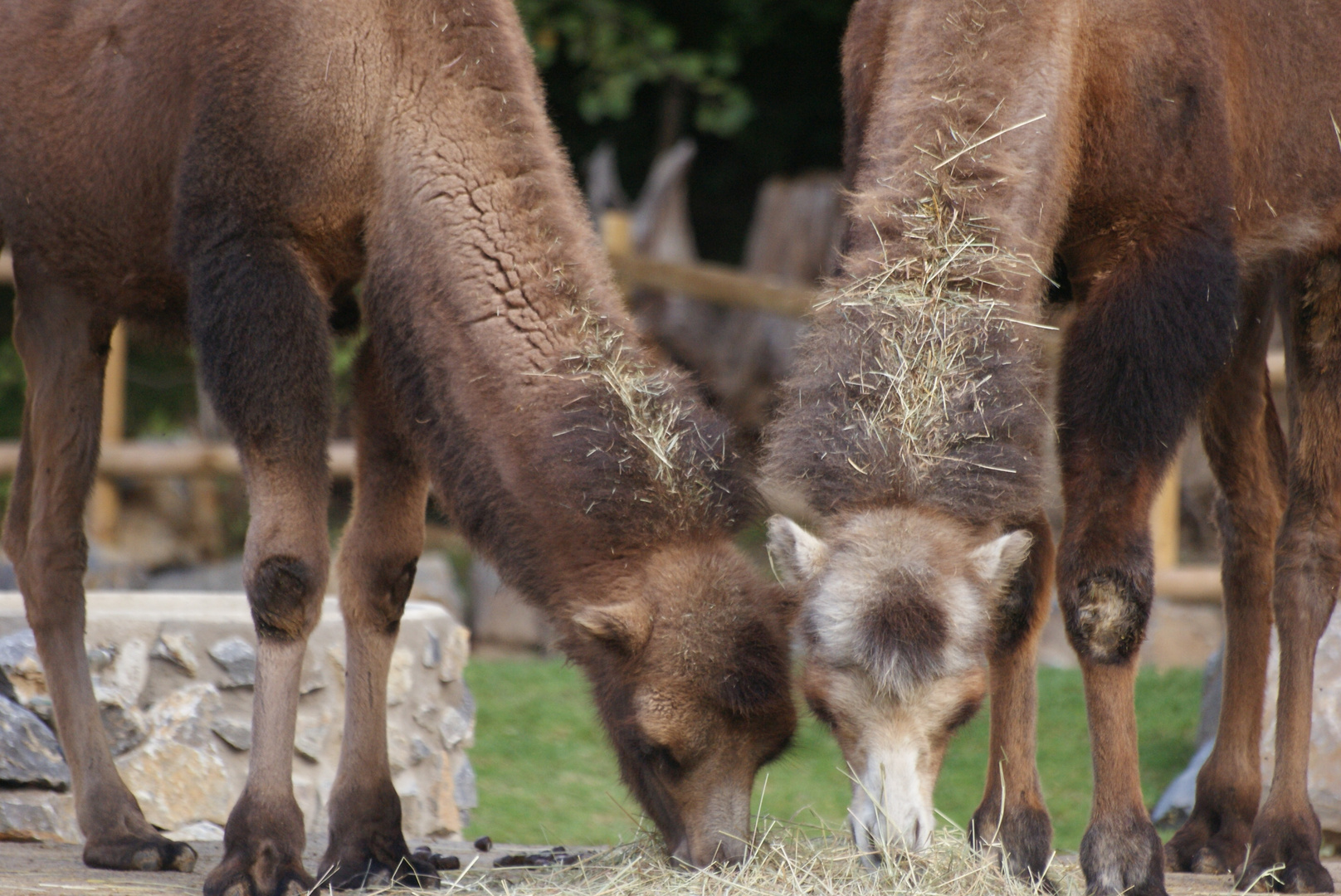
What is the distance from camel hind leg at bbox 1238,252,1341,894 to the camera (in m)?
4.53

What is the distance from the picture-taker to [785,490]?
12.6 ft

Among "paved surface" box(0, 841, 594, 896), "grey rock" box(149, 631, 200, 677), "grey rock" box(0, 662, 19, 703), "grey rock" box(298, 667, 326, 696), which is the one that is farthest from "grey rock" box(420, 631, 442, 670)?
"grey rock" box(0, 662, 19, 703)

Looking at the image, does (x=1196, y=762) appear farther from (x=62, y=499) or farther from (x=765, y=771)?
(x=62, y=499)

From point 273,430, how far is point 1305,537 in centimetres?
312

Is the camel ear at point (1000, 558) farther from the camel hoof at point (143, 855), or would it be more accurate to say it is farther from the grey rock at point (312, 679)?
the grey rock at point (312, 679)

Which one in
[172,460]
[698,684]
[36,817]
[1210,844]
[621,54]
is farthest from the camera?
[621,54]

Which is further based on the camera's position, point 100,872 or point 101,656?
point 101,656

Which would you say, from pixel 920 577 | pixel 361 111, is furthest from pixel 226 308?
pixel 920 577

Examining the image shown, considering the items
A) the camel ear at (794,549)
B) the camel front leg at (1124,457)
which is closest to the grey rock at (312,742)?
the camel ear at (794,549)

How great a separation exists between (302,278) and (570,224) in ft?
2.51

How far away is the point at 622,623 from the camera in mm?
3770

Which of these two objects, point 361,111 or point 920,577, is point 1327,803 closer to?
point 920,577

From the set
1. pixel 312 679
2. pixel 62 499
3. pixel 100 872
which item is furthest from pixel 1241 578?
pixel 62 499

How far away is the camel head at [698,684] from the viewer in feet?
12.3
